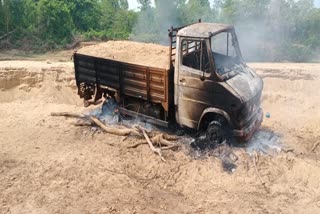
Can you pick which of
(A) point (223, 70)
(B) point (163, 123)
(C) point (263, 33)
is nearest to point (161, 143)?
(B) point (163, 123)

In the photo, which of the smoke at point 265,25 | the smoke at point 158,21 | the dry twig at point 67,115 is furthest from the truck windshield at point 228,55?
the smoke at point 158,21

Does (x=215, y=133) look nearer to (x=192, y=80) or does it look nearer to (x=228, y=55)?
(x=192, y=80)

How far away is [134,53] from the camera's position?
30.8 feet

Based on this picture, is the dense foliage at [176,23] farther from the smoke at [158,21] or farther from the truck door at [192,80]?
the truck door at [192,80]

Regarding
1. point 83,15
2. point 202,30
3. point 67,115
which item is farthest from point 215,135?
point 83,15

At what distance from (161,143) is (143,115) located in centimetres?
102

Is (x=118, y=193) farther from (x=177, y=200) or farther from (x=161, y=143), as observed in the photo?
(x=161, y=143)

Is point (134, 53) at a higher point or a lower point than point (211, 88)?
higher

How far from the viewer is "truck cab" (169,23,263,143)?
7.50 metres

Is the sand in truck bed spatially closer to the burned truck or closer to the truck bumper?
the burned truck

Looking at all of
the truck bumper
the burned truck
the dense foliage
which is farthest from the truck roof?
the dense foliage

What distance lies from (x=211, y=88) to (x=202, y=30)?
4.01 feet

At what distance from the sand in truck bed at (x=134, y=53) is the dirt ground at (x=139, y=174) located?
182 cm

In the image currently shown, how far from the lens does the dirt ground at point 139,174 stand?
6.44 m
